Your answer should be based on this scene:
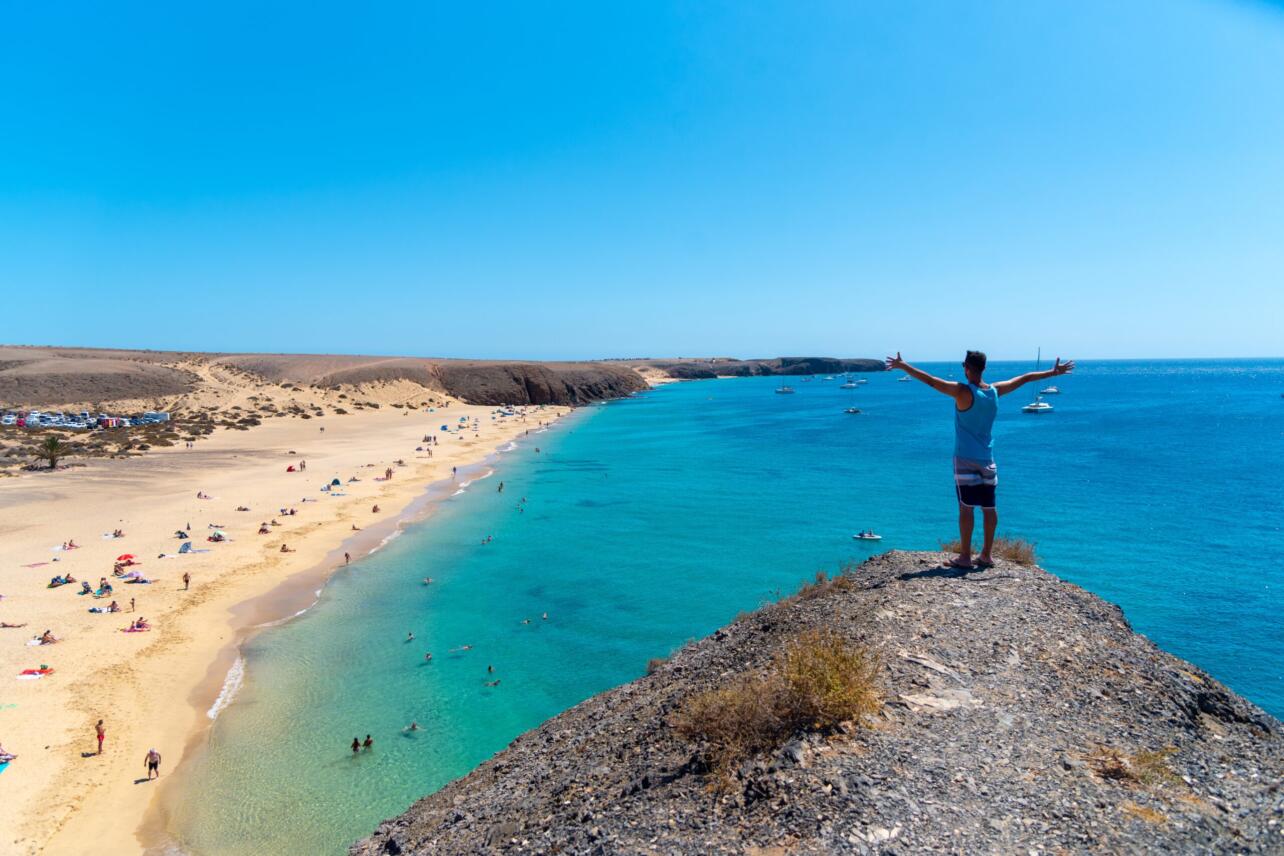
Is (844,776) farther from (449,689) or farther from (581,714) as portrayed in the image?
(449,689)

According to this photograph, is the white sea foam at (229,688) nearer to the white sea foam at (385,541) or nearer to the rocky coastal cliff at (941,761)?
the rocky coastal cliff at (941,761)

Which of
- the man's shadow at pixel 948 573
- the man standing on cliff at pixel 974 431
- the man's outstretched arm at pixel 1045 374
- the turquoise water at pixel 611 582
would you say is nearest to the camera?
the man's outstretched arm at pixel 1045 374

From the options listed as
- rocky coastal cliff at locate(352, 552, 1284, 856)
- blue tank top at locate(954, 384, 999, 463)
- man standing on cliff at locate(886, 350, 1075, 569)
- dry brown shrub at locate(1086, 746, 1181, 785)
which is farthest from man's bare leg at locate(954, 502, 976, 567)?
dry brown shrub at locate(1086, 746, 1181, 785)

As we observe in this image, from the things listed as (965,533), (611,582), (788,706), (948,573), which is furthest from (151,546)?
(965,533)

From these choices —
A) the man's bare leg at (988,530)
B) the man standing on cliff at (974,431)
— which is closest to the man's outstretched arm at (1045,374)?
the man standing on cliff at (974,431)

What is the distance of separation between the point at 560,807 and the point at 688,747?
1679 millimetres

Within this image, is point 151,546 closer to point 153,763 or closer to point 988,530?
point 153,763

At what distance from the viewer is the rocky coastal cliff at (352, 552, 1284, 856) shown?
5.99m

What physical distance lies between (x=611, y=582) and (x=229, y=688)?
49.5ft

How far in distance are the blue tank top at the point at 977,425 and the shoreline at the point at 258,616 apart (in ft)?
55.2

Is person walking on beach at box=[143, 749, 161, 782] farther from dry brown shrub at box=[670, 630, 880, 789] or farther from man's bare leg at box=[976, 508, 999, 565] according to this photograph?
man's bare leg at box=[976, 508, 999, 565]

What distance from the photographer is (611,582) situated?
31078mm

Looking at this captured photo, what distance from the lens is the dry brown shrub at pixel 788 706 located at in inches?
288

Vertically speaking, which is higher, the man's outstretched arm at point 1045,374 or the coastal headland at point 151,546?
the man's outstretched arm at point 1045,374
